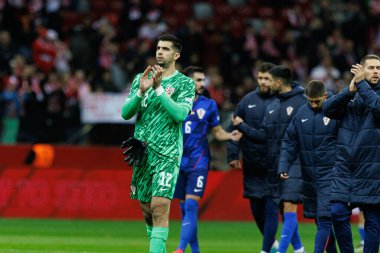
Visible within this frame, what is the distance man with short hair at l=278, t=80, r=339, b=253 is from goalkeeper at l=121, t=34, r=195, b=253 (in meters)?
2.56

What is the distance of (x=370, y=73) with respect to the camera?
12.5 meters

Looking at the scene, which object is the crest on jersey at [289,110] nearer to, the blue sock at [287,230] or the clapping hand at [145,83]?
the blue sock at [287,230]

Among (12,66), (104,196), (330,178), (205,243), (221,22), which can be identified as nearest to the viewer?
(330,178)

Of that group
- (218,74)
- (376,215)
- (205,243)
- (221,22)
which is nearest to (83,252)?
(205,243)

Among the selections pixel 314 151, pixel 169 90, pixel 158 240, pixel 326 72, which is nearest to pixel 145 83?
pixel 169 90

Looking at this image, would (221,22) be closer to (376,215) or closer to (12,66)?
(12,66)

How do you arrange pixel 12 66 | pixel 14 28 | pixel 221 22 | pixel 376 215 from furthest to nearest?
pixel 221 22 → pixel 14 28 → pixel 12 66 → pixel 376 215

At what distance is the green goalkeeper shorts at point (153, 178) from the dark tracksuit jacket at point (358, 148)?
2050mm

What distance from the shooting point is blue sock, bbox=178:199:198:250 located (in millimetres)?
15109

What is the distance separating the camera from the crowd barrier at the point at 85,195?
22859 millimetres

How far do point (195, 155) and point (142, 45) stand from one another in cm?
1239

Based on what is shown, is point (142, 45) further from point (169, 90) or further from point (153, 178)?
point (153, 178)

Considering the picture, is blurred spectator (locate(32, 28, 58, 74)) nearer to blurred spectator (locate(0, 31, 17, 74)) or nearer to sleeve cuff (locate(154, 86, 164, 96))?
blurred spectator (locate(0, 31, 17, 74))

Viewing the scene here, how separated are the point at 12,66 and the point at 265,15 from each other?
1072cm
